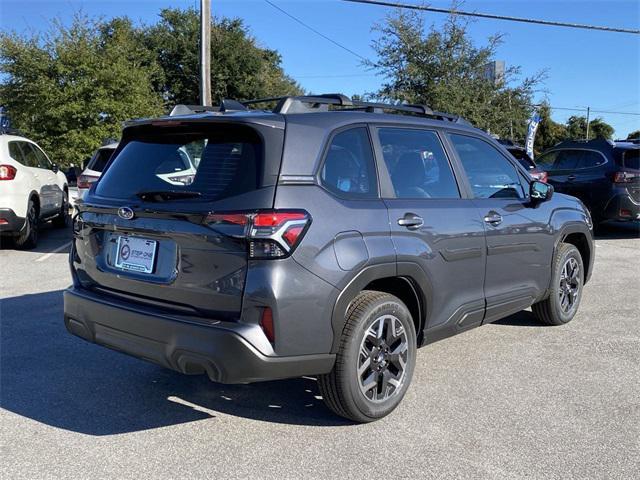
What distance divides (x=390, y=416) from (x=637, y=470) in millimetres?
1335

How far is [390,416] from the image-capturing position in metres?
3.73

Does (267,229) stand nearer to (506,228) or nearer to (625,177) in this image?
(506,228)

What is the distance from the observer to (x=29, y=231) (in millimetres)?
9742

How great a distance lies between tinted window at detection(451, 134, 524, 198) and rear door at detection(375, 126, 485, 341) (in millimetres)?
248

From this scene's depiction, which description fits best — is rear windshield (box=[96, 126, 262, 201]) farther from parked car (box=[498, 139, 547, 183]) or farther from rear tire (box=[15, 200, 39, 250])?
parked car (box=[498, 139, 547, 183])

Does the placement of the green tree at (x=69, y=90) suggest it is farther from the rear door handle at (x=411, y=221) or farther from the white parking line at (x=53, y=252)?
the rear door handle at (x=411, y=221)

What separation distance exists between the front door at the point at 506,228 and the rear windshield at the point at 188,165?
71.7 inches

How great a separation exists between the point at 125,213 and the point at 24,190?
7136 millimetres

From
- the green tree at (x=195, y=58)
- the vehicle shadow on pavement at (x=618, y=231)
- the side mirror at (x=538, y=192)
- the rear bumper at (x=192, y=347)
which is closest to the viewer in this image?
the rear bumper at (x=192, y=347)

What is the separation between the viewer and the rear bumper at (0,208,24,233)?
9.09 meters

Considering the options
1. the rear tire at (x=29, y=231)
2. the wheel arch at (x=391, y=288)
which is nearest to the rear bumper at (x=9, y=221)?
the rear tire at (x=29, y=231)

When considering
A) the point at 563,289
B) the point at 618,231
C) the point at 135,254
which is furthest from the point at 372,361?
the point at 618,231

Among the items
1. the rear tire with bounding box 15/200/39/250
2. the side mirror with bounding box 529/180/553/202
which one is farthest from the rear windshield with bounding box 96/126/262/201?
the rear tire with bounding box 15/200/39/250

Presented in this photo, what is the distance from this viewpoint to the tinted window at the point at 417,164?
3881 mm
